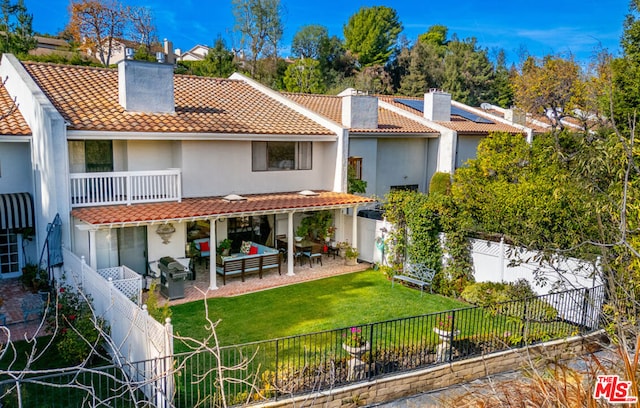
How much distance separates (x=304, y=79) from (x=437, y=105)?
1161 inches

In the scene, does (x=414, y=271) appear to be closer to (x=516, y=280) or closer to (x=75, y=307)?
(x=516, y=280)

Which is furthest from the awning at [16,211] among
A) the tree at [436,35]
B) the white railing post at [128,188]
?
the tree at [436,35]

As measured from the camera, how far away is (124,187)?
2183 centimetres

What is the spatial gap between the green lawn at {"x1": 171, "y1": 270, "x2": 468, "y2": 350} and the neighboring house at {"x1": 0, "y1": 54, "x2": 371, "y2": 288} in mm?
2715

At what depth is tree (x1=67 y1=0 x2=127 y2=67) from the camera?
65.4 m

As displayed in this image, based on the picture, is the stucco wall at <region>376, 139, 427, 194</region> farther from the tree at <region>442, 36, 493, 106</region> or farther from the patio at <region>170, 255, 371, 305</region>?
the tree at <region>442, 36, 493, 106</region>

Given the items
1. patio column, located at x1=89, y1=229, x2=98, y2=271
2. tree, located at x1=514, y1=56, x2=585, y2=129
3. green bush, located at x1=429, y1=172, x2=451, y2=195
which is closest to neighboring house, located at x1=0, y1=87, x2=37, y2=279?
patio column, located at x1=89, y1=229, x2=98, y2=271

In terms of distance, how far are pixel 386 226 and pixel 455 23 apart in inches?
3499

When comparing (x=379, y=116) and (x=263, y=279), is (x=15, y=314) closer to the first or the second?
(x=263, y=279)

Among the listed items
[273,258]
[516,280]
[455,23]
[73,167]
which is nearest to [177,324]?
[273,258]

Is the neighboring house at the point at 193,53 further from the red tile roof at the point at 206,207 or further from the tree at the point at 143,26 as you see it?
the red tile roof at the point at 206,207

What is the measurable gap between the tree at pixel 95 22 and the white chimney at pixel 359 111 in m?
47.3

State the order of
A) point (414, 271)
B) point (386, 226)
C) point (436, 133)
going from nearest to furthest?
point (414, 271) < point (386, 226) < point (436, 133)

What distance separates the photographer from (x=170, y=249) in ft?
74.2
